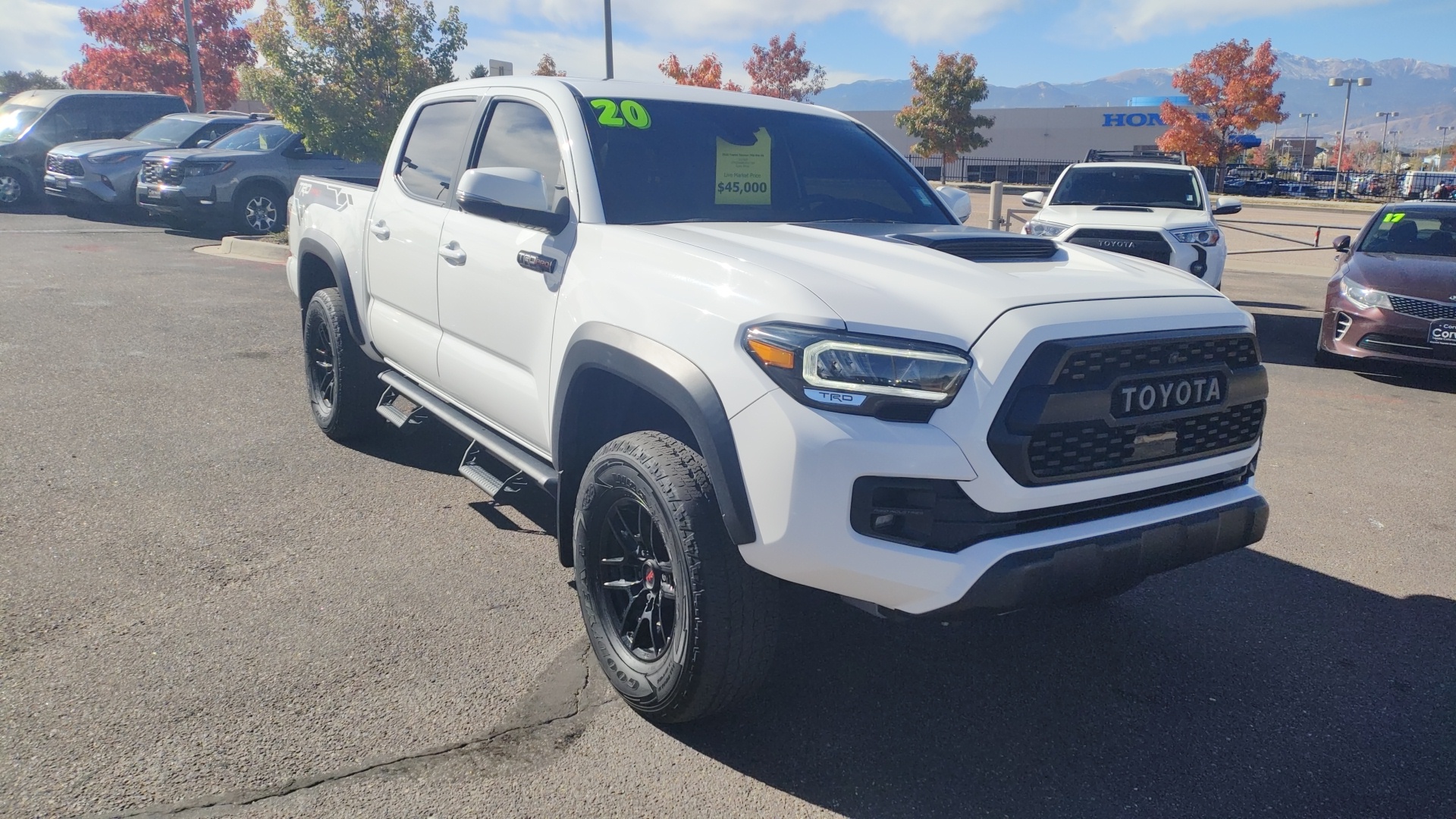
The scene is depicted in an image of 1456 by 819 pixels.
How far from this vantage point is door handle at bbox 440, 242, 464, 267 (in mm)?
4004

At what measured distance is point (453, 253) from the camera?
13.3 ft

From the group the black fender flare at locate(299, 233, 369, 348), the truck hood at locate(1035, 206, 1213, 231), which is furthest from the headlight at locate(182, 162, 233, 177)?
the truck hood at locate(1035, 206, 1213, 231)

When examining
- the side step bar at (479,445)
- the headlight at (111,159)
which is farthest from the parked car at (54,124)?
the side step bar at (479,445)

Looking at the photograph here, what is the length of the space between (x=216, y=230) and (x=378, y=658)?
15.0 meters

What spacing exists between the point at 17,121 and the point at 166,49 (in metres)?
19.4

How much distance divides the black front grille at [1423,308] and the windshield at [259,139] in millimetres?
13588

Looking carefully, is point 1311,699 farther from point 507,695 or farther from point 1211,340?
point 507,695

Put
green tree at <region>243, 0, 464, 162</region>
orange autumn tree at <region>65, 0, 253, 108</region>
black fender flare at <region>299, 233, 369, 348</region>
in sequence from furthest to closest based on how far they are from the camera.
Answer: orange autumn tree at <region>65, 0, 253, 108</region> → green tree at <region>243, 0, 464, 162</region> → black fender flare at <region>299, 233, 369, 348</region>

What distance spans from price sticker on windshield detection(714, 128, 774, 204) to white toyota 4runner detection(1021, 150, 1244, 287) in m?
5.71

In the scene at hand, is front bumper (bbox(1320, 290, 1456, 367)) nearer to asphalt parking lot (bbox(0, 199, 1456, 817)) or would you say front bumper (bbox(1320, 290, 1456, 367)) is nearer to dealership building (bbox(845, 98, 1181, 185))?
asphalt parking lot (bbox(0, 199, 1456, 817))

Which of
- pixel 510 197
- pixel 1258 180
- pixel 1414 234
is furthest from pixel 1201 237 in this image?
pixel 1258 180

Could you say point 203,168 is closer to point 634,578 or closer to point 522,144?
point 522,144

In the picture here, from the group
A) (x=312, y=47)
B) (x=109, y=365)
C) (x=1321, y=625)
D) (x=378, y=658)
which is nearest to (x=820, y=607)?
(x=378, y=658)

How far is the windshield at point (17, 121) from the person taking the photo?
18.3m
